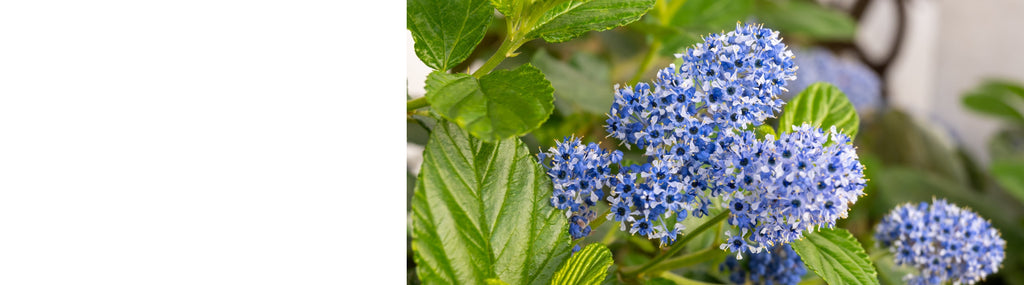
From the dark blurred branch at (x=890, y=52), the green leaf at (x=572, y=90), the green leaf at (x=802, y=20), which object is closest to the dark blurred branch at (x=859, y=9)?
the dark blurred branch at (x=890, y=52)

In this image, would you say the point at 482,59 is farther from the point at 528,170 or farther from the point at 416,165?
the point at 528,170

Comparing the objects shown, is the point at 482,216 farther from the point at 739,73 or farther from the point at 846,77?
the point at 846,77

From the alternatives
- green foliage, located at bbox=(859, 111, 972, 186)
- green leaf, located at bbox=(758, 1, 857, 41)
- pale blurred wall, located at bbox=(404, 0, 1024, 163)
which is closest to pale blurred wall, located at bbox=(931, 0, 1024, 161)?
pale blurred wall, located at bbox=(404, 0, 1024, 163)
